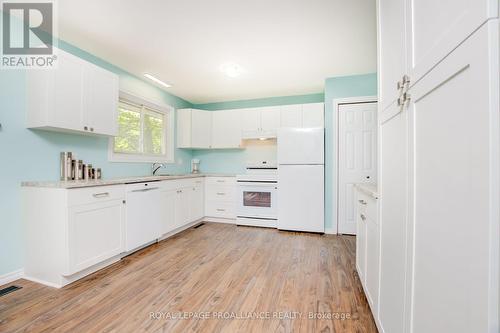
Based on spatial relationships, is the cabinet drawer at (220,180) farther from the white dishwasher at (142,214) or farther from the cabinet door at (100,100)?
the cabinet door at (100,100)

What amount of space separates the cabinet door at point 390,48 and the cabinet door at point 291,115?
8.13 ft

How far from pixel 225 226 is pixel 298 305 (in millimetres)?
2360

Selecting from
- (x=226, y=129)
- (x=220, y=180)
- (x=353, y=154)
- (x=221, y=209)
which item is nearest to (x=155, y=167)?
(x=220, y=180)

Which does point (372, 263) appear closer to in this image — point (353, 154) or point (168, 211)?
Result: point (353, 154)

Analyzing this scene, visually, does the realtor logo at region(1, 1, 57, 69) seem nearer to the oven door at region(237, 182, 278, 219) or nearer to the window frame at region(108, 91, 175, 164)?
the window frame at region(108, 91, 175, 164)

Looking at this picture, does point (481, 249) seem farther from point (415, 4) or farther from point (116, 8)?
point (116, 8)

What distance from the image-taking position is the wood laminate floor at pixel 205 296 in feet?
4.90

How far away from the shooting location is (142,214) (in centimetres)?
274

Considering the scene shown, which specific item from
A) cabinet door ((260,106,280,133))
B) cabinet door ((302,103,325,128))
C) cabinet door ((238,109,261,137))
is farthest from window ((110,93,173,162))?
cabinet door ((302,103,325,128))

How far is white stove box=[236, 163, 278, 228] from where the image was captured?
12.4 feet

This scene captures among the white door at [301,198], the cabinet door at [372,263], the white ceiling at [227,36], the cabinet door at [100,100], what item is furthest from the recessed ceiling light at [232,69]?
the cabinet door at [372,263]

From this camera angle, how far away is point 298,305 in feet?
5.58

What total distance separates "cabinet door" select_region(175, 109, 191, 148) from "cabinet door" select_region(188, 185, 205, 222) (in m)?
0.95

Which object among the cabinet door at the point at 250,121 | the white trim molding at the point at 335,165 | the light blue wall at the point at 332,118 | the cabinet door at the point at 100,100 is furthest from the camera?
the cabinet door at the point at 250,121
